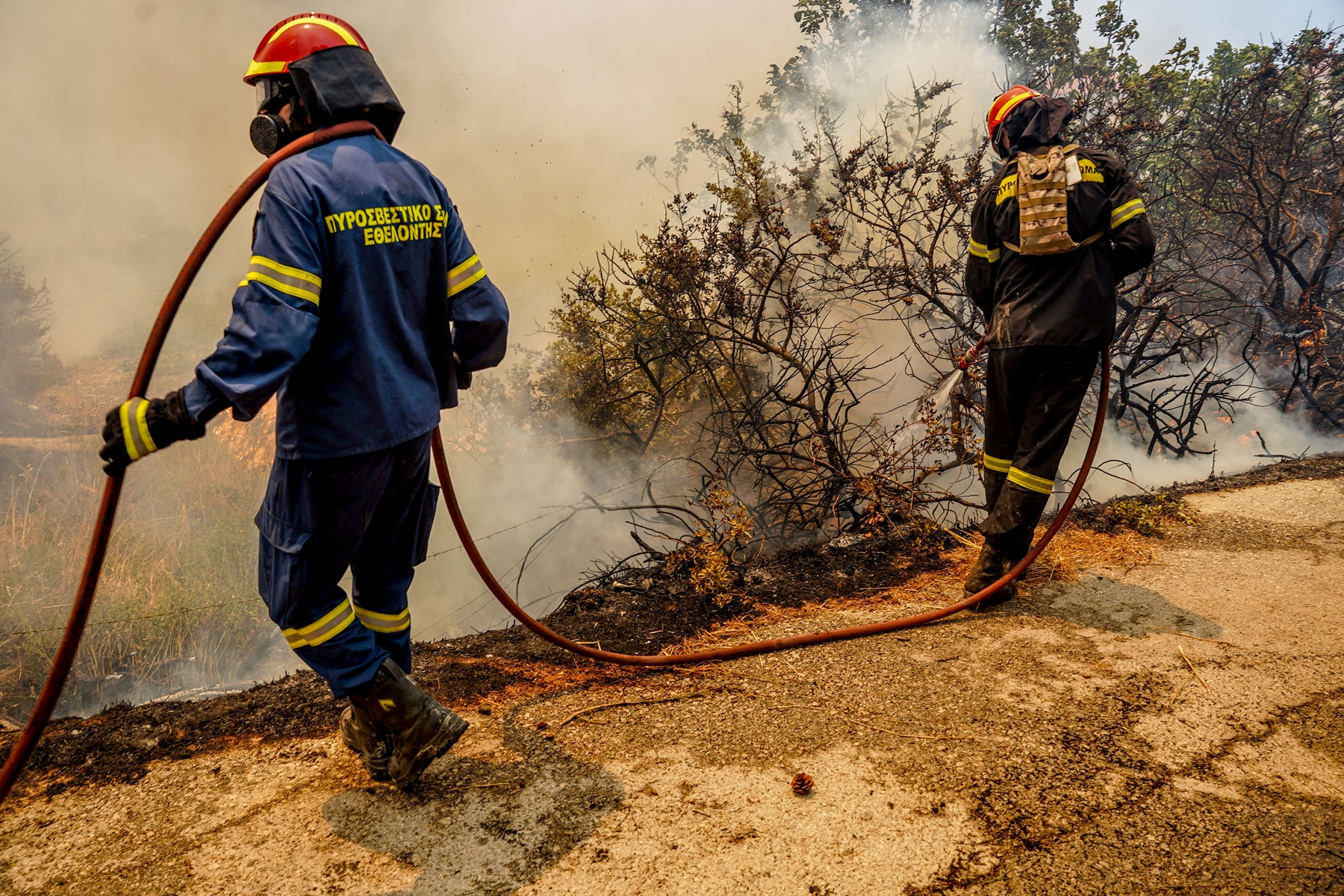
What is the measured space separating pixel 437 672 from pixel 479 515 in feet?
15.9

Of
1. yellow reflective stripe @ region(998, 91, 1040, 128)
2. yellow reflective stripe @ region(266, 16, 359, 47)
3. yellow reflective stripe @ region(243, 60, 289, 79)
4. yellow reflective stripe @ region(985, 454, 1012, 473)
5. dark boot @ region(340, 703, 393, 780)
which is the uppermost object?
yellow reflective stripe @ region(998, 91, 1040, 128)

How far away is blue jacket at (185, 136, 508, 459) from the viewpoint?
171 cm

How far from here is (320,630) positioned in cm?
197

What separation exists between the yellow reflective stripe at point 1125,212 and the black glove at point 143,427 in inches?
141

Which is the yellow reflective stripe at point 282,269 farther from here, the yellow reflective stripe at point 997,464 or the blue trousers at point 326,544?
the yellow reflective stripe at point 997,464

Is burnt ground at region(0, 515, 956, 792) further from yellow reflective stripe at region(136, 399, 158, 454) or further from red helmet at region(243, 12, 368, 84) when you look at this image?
red helmet at region(243, 12, 368, 84)

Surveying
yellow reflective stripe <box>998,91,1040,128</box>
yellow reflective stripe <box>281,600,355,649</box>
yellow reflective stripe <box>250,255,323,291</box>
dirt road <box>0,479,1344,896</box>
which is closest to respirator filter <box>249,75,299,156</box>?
yellow reflective stripe <box>250,255,323,291</box>

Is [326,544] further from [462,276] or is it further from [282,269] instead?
[462,276]

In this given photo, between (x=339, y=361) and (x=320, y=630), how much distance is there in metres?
0.74

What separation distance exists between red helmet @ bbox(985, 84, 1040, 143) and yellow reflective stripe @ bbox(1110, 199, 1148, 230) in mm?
685

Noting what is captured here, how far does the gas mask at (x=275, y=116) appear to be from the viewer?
2.03m

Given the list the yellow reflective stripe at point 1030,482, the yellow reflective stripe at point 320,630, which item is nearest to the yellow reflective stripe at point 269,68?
the yellow reflective stripe at point 320,630

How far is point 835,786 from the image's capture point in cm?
209

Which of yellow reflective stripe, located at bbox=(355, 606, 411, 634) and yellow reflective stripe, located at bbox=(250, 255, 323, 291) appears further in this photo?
yellow reflective stripe, located at bbox=(355, 606, 411, 634)
